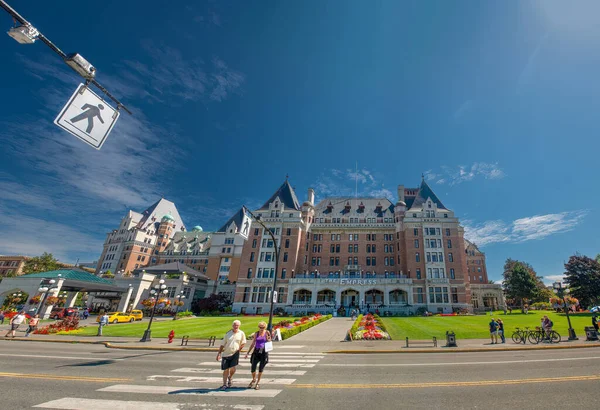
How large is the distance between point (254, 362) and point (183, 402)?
194 centimetres

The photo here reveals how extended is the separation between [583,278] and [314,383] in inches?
2397

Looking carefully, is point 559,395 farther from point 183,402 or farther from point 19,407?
point 19,407

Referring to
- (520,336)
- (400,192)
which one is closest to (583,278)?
(400,192)

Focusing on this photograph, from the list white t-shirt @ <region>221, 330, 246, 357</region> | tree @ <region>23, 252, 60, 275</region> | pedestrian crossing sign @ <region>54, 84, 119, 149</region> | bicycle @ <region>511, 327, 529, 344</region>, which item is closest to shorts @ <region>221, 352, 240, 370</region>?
white t-shirt @ <region>221, 330, 246, 357</region>

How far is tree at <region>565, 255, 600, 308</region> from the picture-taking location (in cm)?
4528

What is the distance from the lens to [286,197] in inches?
2435

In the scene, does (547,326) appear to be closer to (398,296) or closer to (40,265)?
(398,296)

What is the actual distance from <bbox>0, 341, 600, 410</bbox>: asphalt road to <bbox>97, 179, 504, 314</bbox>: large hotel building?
37.8 m

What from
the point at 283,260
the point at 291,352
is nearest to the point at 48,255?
the point at 283,260

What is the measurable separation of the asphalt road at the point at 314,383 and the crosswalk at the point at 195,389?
25 millimetres

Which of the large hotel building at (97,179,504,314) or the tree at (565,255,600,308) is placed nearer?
the tree at (565,255,600,308)

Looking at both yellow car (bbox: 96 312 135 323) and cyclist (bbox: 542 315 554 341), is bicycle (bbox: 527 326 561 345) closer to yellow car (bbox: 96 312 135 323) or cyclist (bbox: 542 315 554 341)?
cyclist (bbox: 542 315 554 341)

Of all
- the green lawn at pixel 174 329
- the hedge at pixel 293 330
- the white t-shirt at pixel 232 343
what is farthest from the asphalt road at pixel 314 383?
the green lawn at pixel 174 329

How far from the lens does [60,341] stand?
19.6m
